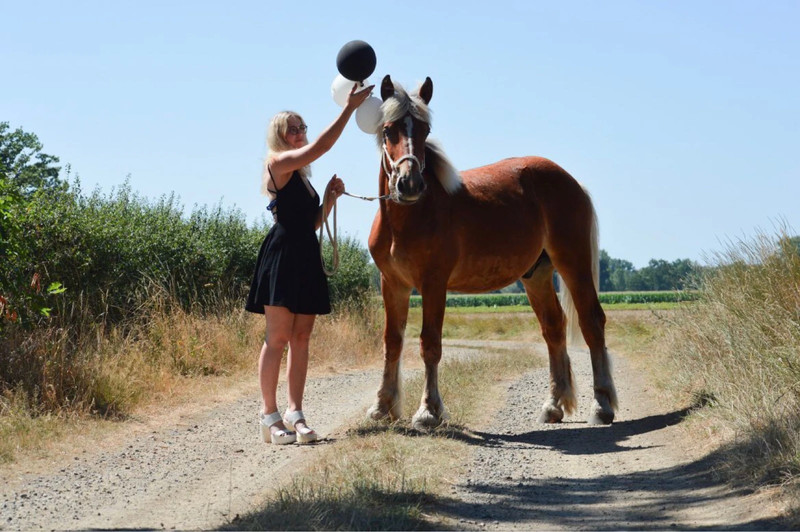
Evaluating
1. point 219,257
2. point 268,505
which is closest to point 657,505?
point 268,505

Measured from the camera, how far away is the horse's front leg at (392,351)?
7480mm

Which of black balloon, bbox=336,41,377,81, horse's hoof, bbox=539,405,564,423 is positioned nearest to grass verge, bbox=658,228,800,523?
horse's hoof, bbox=539,405,564,423

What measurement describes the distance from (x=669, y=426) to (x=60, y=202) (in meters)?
9.01

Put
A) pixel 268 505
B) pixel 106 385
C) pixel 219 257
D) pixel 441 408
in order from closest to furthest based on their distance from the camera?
pixel 268 505
pixel 441 408
pixel 106 385
pixel 219 257

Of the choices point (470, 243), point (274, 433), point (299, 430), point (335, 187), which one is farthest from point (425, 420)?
point (335, 187)

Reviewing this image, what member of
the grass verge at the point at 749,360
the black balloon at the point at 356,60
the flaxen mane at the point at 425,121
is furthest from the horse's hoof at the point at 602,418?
the black balloon at the point at 356,60

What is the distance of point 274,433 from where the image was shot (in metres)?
6.64

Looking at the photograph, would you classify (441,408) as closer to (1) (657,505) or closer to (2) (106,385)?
(1) (657,505)

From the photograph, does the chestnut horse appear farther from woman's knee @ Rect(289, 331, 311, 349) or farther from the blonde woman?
woman's knee @ Rect(289, 331, 311, 349)

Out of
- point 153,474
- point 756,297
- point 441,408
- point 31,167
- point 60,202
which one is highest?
point 31,167

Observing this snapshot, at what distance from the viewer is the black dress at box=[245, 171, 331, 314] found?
6512mm

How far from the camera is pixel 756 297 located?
8.68 metres

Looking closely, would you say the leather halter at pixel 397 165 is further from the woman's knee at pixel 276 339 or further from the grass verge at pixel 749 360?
the grass verge at pixel 749 360

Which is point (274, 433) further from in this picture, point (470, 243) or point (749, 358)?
point (749, 358)
